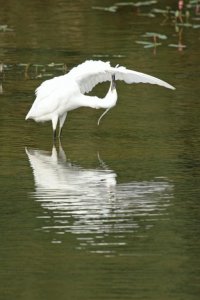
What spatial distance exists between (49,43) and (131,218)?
9781mm

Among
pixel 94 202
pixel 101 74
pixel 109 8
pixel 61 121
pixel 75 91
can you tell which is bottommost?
pixel 94 202

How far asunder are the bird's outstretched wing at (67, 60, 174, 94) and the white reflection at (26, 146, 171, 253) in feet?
3.88

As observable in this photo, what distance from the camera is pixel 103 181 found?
13406 millimetres

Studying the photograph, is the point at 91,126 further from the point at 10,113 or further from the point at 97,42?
the point at 97,42

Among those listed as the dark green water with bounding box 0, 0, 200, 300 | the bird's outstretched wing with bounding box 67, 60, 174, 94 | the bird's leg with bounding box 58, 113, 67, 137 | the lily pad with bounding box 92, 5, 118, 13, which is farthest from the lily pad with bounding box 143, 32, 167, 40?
the bird's leg with bounding box 58, 113, 67, 137

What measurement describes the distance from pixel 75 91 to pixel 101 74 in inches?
17.0

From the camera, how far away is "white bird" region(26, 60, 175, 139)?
15.0 meters

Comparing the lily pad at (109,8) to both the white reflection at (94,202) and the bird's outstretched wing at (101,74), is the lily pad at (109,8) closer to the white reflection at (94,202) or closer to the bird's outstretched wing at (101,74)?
the bird's outstretched wing at (101,74)

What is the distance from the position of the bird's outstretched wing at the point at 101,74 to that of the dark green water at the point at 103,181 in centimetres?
59

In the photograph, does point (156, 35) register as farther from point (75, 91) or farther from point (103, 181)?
point (103, 181)

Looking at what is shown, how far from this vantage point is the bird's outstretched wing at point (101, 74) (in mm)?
14945

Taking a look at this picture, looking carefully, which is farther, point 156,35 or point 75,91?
point 156,35

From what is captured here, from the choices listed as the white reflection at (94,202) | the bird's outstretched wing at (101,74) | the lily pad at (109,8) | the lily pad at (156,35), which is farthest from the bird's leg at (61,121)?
the lily pad at (109,8)

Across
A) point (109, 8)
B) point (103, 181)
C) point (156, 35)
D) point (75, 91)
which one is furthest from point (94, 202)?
point (109, 8)
